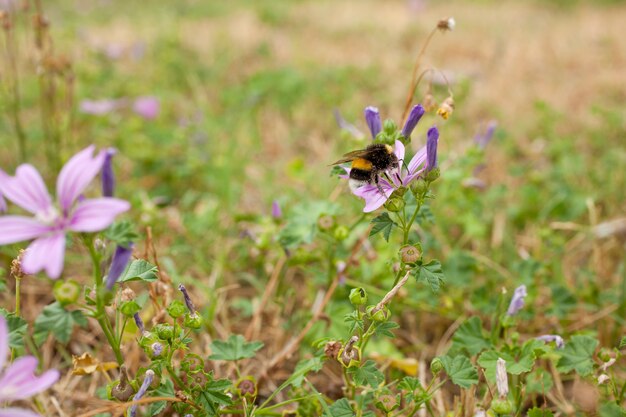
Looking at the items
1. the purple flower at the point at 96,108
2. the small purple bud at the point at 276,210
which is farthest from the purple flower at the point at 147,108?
the small purple bud at the point at 276,210

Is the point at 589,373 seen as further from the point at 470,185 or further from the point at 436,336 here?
the point at 470,185

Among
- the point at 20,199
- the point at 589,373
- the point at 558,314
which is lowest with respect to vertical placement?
the point at 558,314

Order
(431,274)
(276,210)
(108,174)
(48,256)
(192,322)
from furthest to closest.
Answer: (276,210), (192,322), (431,274), (108,174), (48,256)

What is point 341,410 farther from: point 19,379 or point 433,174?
point 19,379

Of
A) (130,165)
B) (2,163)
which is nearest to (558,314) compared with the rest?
(130,165)

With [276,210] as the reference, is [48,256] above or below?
above

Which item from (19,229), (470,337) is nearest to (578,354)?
(470,337)
